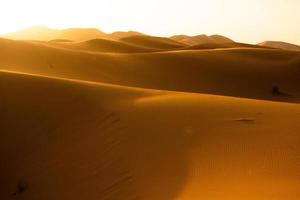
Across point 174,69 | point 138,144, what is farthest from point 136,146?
point 174,69

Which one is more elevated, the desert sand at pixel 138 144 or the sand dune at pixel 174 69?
the desert sand at pixel 138 144

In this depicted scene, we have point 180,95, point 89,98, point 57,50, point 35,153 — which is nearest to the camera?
point 35,153

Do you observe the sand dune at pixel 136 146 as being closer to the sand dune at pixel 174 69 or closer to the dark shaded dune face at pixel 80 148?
the dark shaded dune face at pixel 80 148

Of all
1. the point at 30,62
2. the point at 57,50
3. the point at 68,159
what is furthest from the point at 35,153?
the point at 57,50

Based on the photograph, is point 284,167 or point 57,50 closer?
point 284,167

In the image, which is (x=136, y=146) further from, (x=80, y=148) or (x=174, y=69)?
(x=174, y=69)

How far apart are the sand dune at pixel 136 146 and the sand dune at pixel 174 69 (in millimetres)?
3597

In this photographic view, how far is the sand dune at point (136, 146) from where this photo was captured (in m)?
3.94

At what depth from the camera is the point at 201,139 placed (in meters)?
4.82

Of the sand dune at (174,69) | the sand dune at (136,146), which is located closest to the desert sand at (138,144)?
the sand dune at (136,146)

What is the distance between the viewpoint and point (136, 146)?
4645mm

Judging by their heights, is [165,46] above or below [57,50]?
below

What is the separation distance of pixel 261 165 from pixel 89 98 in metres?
2.52

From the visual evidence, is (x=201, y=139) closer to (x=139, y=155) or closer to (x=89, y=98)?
(x=139, y=155)
